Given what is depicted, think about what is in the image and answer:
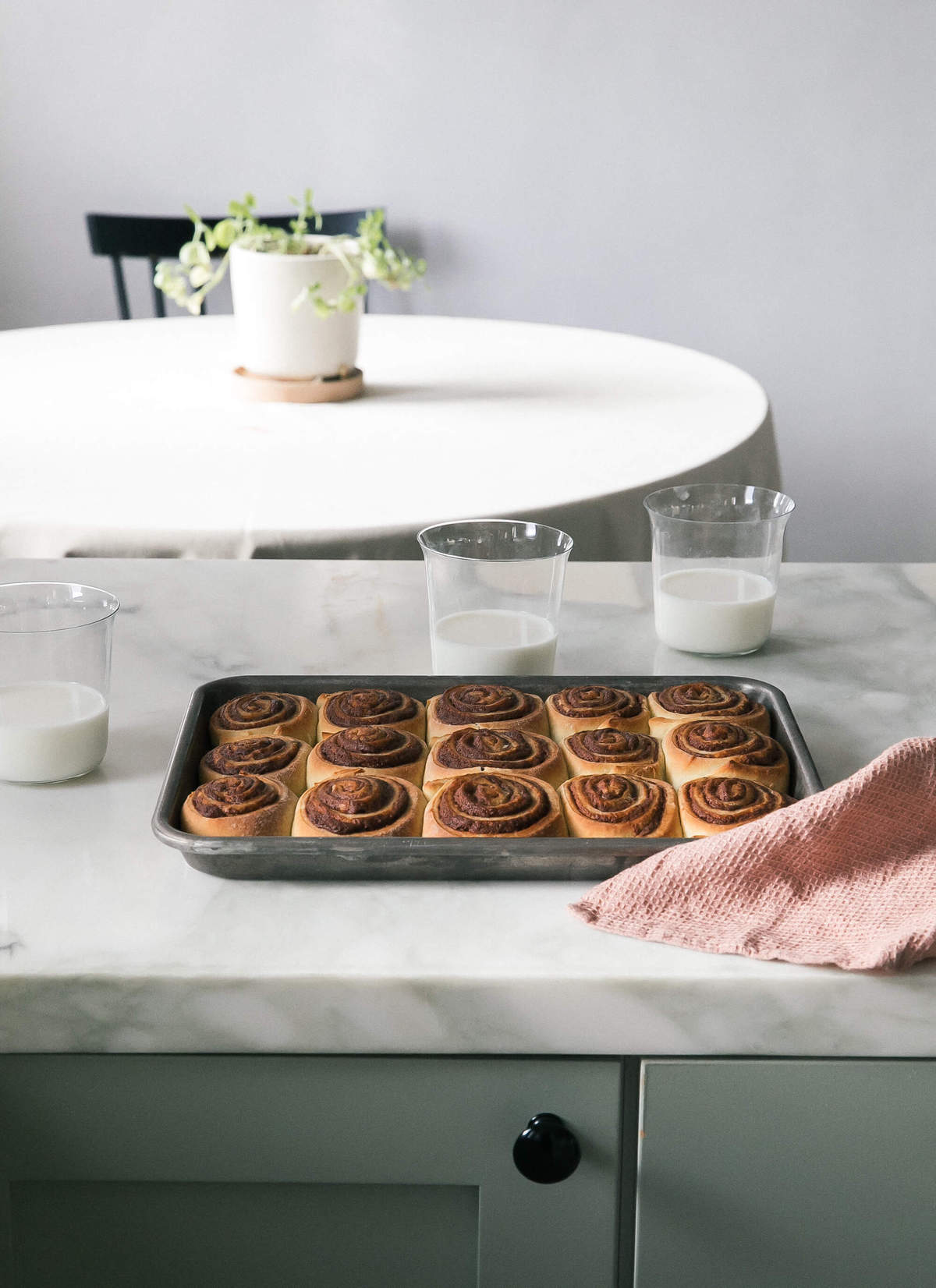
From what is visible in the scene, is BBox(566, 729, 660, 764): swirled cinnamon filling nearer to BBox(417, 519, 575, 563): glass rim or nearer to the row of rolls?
the row of rolls

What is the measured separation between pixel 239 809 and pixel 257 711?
13 cm

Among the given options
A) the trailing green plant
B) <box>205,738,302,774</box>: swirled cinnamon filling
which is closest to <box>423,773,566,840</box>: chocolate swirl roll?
<box>205,738,302,774</box>: swirled cinnamon filling

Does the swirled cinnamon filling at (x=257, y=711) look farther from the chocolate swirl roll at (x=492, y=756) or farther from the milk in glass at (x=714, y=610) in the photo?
the milk in glass at (x=714, y=610)

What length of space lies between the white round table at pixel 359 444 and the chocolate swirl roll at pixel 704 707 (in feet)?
1.95

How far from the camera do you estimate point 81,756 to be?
846 millimetres

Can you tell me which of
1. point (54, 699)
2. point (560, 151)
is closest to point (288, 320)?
point (54, 699)

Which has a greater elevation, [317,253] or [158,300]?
[317,253]

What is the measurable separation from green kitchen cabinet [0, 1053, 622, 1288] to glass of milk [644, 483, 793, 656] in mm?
442

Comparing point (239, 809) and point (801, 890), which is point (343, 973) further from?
point (801, 890)

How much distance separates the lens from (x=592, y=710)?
859 millimetres

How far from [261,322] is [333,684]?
3.76 feet

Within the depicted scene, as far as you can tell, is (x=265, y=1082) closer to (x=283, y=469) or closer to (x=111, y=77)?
→ (x=283, y=469)

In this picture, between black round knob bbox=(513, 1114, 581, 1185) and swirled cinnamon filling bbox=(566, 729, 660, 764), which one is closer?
black round knob bbox=(513, 1114, 581, 1185)

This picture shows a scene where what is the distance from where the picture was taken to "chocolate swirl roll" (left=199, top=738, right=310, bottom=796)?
79 cm
